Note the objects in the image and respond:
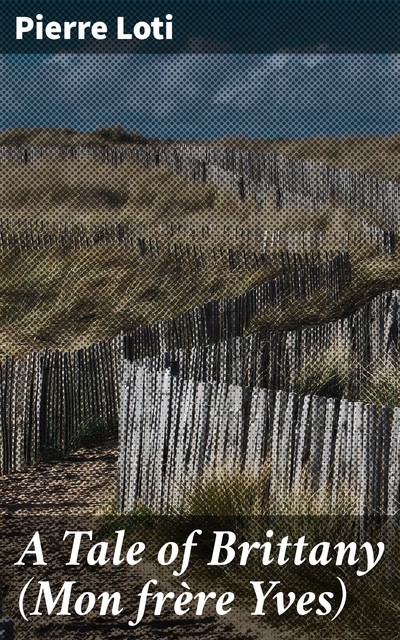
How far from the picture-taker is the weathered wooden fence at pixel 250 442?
5.01m

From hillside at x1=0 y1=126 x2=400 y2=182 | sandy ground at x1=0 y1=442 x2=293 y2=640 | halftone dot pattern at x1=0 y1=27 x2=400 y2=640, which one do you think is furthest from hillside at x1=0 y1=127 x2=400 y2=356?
hillside at x1=0 y1=126 x2=400 y2=182

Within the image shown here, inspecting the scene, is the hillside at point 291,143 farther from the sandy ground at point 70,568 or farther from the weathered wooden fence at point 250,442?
the weathered wooden fence at point 250,442

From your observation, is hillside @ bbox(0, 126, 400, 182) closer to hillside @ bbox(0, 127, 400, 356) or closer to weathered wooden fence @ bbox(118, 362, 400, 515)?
hillside @ bbox(0, 127, 400, 356)

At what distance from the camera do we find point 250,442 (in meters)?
5.61

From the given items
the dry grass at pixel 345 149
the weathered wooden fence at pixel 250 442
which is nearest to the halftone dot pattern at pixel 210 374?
the weathered wooden fence at pixel 250 442

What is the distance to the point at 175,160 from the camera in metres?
30.1

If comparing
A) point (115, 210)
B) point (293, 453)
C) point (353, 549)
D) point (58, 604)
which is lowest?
point (58, 604)

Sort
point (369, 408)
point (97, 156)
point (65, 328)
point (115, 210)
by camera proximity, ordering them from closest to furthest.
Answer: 1. point (369, 408)
2. point (65, 328)
3. point (115, 210)
4. point (97, 156)

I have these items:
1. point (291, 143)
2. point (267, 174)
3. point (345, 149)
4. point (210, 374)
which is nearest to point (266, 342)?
point (210, 374)

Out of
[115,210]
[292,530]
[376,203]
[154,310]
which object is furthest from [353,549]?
[115,210]

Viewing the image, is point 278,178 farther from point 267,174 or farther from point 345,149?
point 345,149

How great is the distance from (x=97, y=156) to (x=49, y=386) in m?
24.0

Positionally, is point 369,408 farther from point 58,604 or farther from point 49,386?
point 49,386

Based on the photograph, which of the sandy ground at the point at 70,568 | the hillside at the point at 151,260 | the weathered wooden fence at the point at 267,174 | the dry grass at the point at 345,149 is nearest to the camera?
the sandy ground at the point at 70,568
